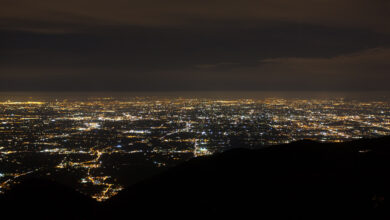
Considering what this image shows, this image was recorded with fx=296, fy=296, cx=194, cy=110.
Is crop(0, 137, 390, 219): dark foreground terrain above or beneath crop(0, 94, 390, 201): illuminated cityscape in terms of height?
above

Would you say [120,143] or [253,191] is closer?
[253,191]

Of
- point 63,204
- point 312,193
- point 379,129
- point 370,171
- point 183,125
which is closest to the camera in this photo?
point 312,193

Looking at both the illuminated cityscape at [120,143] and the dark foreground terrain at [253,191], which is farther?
the illuminated cityscape at [120,143]

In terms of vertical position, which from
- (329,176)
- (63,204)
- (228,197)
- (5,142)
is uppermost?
(329,176)

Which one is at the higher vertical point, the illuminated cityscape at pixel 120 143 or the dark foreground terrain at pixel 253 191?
the dark foreground terrain at pixel 253 191

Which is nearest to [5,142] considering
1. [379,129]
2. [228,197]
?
[228,197]

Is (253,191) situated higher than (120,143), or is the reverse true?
(253,191)

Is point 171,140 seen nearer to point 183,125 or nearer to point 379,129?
point 183,125

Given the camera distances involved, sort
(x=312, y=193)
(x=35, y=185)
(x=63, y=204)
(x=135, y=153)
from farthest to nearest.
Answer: (x=135, y=153), (x=35, y=185), (x=63, y=204), (x=312, y=193)
